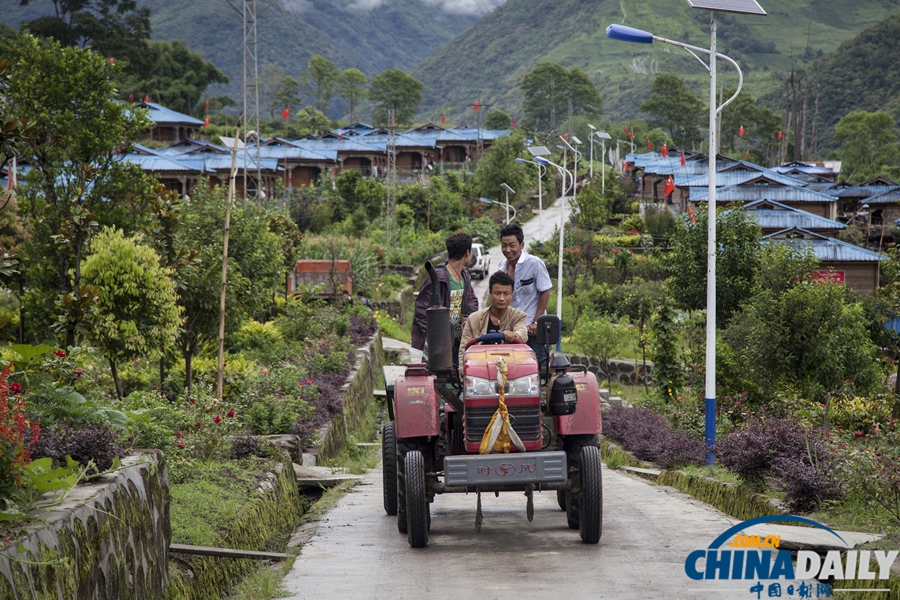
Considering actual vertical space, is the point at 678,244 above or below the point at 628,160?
below

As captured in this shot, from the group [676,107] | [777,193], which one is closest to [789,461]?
[777,193]

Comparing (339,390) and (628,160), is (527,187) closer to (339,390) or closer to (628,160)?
(628,160)

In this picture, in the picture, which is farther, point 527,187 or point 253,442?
point 527,187

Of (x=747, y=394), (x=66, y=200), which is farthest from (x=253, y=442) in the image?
(x=747, y=394)

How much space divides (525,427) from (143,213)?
1012 cm

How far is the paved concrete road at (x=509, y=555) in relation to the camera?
19.8 feet

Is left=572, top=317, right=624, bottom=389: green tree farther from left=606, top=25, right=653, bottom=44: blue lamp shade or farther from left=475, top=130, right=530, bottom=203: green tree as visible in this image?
left=475, top=130, right=530, bottom=203: green tree

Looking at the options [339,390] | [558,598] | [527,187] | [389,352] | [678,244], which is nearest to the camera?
[558,598]

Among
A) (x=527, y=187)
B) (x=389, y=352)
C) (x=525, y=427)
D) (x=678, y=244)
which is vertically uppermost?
(x=527, y=187)

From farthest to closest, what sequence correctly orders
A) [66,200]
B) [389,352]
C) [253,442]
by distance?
[389,352]
[66,200]
[253,442]

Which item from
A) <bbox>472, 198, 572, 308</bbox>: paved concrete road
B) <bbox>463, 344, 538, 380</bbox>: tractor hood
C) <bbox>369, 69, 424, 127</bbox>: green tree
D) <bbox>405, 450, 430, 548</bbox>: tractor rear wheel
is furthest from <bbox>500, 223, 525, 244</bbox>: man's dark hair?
<bbox>369, 69, 424, 127</bbox>: green tree

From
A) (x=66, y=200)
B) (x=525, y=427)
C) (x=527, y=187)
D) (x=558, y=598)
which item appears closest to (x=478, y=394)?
(x=525, y=427)

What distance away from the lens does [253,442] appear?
1045 centimetres

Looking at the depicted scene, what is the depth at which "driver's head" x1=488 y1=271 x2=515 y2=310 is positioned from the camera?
7.68m
